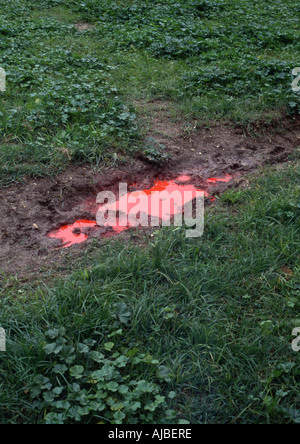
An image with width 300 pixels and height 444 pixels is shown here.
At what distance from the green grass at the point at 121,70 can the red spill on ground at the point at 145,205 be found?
1.66 feet

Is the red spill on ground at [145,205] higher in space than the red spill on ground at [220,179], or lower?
lower

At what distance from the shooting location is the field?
8.02 ft

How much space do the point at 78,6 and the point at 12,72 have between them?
136 inches

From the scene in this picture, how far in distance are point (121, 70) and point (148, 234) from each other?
11.1 ft

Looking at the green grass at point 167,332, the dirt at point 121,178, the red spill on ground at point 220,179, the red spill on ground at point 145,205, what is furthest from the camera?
the red spill on ground at point 220,179

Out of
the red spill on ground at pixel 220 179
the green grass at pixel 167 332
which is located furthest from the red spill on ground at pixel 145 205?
the green grass at pixel 167 332

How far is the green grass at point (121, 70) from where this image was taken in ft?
15.4

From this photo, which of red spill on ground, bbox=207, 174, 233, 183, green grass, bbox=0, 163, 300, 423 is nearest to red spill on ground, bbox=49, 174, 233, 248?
red spill on ground, bbox=207, 174, 233, 183

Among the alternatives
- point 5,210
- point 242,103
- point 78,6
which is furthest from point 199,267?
point 78,6

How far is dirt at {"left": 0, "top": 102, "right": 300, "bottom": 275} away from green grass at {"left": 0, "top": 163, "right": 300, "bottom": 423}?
17.9 inches

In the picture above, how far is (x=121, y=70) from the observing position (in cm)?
623

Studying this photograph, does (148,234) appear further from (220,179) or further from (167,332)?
(220,179)

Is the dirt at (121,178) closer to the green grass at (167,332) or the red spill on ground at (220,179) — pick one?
the red spill on ground at (220,179)
